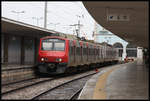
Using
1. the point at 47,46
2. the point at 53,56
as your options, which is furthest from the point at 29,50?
the point at 53,56

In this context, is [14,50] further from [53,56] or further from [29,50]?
[53,56]

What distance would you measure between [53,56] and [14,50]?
15.3ft

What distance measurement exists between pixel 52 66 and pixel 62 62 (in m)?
0.68

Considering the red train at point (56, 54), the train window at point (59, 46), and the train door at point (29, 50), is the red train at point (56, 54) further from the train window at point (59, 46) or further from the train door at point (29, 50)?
the train door at point (29, 50)

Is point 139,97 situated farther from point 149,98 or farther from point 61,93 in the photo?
point 61,93

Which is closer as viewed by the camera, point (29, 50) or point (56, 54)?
point (56, 54)

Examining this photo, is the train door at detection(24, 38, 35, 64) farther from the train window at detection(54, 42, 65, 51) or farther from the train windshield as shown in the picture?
the train window at detection(54, 42, 65, 51)

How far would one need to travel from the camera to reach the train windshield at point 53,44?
57.2 feet

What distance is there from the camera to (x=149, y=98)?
25.8 ft

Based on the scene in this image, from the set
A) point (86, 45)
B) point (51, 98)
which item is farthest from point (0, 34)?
point (51, 98)

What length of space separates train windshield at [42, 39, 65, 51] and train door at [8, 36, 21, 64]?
339 cm

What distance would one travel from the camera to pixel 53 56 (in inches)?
675

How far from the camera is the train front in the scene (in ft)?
55.9

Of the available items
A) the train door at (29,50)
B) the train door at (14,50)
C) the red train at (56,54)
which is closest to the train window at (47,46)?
the red train at (56,54)
